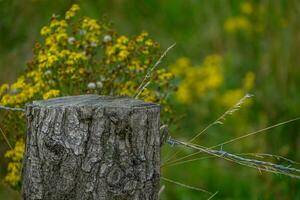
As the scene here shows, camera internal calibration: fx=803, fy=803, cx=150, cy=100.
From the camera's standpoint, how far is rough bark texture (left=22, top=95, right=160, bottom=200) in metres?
2.88

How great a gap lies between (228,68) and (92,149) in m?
5.02

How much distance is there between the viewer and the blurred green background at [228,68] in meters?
5.63

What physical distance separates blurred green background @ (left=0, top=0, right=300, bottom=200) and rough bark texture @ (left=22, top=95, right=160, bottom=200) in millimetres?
1863

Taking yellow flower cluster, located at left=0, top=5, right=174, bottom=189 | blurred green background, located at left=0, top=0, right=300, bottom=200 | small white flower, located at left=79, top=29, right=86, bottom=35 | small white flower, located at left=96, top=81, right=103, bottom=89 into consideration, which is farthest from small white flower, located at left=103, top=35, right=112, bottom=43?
blurred green background, located at left=0, top=0, right=300, bottom=200

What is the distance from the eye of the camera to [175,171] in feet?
20.3

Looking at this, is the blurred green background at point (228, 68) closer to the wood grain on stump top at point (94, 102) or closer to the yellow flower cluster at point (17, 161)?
the yellow flower cluster at point (17, 161)

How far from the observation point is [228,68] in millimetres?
7785

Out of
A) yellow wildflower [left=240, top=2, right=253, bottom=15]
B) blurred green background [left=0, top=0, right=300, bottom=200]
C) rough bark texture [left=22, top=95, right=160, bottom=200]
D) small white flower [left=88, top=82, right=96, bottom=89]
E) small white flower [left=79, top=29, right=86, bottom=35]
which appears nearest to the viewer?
rough bark texture [left=22, top=95, right=160, bottom=200]

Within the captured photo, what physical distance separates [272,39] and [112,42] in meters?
2.65

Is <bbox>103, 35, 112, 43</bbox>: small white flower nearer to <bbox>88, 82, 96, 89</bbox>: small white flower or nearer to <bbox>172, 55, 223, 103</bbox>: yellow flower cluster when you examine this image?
<bbox>88, 82, 96, 89</bbox>: small white flower

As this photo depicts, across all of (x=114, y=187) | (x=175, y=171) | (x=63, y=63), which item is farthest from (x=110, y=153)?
(x=175, y=171)

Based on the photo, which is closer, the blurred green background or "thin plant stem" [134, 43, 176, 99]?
"thin plant stem" [134, 43, 176, 99]

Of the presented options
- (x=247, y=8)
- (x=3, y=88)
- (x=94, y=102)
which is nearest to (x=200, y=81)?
(x=247, y=8)

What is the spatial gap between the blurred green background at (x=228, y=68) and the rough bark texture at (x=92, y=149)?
1.86 m
